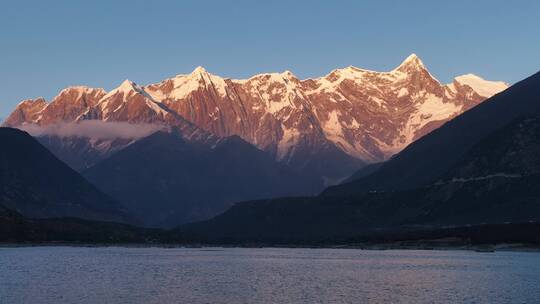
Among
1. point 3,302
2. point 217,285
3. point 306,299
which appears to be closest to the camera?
point 3,302

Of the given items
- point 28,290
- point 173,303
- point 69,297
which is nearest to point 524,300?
point 173,303

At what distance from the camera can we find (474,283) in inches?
7564

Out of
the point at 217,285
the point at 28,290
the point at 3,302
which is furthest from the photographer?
the point at 217,285

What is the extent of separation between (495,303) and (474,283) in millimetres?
40290

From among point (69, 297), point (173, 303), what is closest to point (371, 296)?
point (173, 303)

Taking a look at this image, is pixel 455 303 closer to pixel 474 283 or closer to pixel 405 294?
pixel 405 294

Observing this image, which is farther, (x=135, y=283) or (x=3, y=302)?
(x=135, y=283)

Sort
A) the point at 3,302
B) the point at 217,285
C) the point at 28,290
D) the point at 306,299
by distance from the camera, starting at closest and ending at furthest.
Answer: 1. the point at 3,302
2. the point at 306,299
3. the point at 28,290
4. the point at 217,285

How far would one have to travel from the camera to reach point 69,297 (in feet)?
514

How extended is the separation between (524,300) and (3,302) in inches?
3330

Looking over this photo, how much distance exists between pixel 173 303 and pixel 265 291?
89.5 feet

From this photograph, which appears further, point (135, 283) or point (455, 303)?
point (135, 283)

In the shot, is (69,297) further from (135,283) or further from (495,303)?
(495,303)

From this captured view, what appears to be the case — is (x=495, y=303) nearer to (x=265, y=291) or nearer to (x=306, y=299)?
(x=306, y=299)
